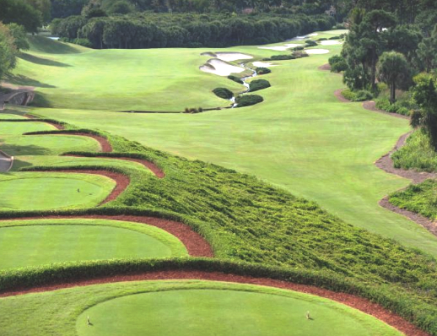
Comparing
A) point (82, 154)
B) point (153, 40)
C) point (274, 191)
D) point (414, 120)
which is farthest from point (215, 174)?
point (153, 40)

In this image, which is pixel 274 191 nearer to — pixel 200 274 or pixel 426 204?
pixel 426 204

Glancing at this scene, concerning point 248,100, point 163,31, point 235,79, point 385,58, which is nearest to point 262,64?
point 235,79

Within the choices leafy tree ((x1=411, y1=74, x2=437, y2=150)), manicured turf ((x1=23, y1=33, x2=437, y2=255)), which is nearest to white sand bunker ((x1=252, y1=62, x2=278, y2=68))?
manicured turf ((x1=23, y1=33, x2=437, y2=255))

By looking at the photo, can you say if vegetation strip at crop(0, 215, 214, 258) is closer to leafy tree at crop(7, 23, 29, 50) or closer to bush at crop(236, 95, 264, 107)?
bush at crop(236, 95, 264, 107)

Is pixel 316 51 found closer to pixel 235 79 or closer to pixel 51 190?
pixel 235 79

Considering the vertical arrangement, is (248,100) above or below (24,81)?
below

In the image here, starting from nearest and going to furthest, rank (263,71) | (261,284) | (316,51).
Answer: (261,284) → (263,71) → (316,51)

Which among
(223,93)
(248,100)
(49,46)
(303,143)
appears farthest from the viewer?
(49,46)
